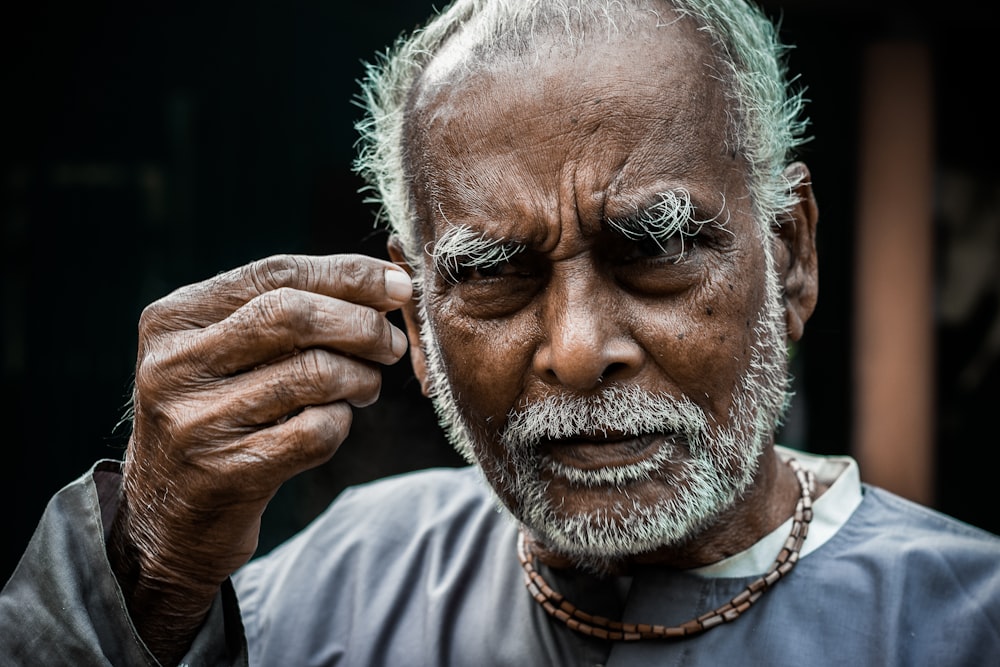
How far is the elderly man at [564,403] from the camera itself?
1642 millimetres

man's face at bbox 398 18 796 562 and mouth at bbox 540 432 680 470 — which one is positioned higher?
man's face at bbox 398 18 796 562

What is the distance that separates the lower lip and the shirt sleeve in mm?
765

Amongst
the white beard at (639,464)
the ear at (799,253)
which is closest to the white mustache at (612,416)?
the white beard at (639,464)

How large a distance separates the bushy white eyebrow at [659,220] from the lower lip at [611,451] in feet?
1.23

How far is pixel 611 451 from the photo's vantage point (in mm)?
1810

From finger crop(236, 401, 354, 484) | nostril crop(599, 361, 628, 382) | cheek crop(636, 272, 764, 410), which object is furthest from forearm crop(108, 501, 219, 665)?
cheek crop(636, 272, 764, 410)

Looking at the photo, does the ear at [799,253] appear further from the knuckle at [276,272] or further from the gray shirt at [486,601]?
the knuckle at [276,272]

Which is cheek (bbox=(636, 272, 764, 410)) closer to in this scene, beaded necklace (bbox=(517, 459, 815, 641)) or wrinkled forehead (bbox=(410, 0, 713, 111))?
beaded necklace (bbox=(517, 459, 815, 641))

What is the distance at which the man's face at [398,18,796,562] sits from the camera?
5.91ft

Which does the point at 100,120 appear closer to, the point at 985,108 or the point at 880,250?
the point at 880,250

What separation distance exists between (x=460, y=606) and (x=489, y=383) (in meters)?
0.58

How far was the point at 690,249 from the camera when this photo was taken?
187cm

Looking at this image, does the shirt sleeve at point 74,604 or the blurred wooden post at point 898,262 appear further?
the blurred wooden post at point 898,262

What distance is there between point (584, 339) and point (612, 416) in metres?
0.17
